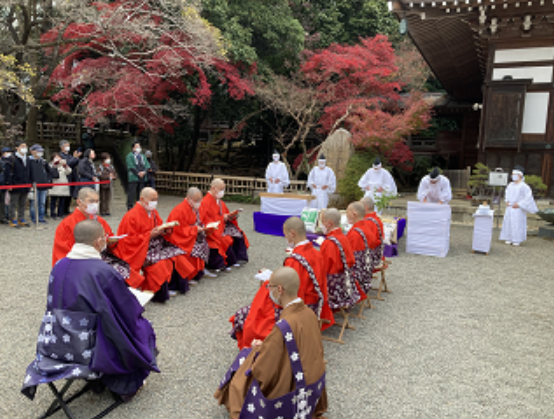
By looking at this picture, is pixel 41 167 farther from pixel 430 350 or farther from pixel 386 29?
pixel 386 29

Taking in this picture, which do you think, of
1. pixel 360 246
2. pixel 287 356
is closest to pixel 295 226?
pixel 287 356

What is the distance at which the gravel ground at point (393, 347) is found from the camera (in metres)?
3.31

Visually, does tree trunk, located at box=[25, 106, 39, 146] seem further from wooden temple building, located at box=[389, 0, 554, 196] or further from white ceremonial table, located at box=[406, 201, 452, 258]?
white ceremonial table, located at box=[406, 201, 452, 258]

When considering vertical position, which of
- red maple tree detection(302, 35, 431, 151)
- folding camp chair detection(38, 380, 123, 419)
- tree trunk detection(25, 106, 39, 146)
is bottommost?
folding camp chair detection(38, 380, 123, 419)

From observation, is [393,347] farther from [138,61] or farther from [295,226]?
[138,61]

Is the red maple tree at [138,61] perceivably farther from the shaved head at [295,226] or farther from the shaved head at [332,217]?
the shaved head at [295,226]

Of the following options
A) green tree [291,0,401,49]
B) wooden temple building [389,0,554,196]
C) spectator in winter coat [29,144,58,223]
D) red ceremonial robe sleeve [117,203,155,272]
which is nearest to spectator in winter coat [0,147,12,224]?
spectator in winter coat [29,144,58,223]

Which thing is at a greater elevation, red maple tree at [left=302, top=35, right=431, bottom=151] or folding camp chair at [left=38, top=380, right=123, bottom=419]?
red maple tree at [left=302, top=35, right=431, bottom=151]

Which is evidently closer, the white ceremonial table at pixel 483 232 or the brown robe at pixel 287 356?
the brown robe at pixel 287 356

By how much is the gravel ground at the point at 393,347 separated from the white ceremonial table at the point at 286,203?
2917 millimetres

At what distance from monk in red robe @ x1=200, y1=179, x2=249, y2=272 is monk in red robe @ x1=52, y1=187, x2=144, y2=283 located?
5.22 ft

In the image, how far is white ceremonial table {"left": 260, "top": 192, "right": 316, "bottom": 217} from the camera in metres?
10.1

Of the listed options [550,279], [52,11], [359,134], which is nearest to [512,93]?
[359,134]

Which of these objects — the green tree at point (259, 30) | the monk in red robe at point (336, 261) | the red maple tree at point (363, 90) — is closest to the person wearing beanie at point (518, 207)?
the red maple tree at point (363, 90)
